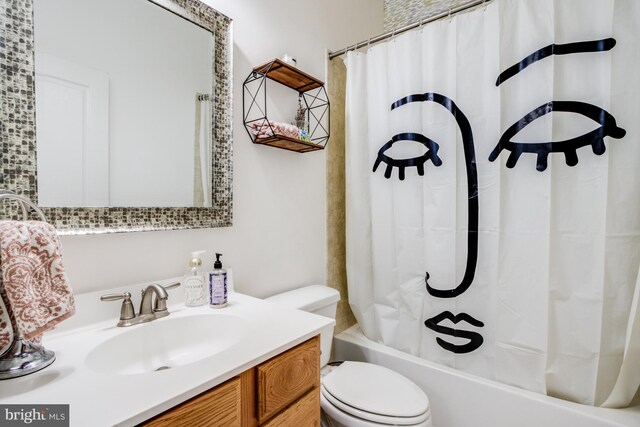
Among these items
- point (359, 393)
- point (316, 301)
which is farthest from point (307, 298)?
point (359, 393)

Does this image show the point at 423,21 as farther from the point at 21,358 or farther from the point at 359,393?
the point at 21,358

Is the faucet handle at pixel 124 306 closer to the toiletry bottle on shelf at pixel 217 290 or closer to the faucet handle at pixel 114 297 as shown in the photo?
the faucet handle at pixel 114 297

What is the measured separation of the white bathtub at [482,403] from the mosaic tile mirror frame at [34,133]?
110 centimetres

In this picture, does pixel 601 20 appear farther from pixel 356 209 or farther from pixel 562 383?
pixel 562 383

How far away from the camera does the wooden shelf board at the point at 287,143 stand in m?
1.23

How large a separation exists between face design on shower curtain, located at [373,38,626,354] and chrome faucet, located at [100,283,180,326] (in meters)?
1.12

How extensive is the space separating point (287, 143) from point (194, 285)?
69 cm

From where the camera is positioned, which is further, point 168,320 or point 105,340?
point 168,320

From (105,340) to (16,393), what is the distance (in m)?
0.22

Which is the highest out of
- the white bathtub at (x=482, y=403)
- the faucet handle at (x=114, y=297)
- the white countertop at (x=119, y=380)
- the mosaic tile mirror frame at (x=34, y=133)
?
the mosaic tile mirror frame at (x=34, y=133)

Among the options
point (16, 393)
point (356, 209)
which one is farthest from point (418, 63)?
point (16, 393)

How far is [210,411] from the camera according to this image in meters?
0.61

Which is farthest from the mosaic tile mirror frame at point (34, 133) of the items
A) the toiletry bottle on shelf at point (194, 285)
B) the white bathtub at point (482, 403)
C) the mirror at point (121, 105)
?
the white bathtub at point (482, 403)

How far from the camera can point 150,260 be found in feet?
3.22
